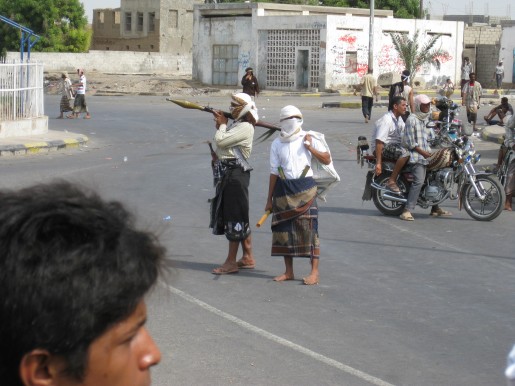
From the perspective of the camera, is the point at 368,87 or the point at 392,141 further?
the point at 368,87

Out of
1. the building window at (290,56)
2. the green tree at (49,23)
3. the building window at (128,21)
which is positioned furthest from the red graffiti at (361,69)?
the building window at (128,21)

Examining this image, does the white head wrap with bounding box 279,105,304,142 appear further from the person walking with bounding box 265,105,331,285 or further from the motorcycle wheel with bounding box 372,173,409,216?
the motorcycle wheel with bounding box 372,173,409,216

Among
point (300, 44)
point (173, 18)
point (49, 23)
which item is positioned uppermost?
point (173, 18)

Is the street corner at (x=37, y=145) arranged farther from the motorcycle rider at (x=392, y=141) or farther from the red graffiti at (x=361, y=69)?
the red graffiti at (x=361, y=69)

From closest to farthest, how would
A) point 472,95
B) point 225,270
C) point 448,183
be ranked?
1. point 225,270
2. point 448,183
3. point 472,95

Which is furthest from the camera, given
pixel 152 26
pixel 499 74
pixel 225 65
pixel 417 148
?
pixel 152 26

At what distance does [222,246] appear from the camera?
1045cm

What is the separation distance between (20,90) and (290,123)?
16316mm

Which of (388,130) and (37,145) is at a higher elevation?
(388,130)

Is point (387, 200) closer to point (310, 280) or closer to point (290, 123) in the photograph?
point (290, 123)

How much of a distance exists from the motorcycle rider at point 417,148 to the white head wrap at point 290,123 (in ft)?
12.5

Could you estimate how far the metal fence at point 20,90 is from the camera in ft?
76.4

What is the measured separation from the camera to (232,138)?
29.1 feet

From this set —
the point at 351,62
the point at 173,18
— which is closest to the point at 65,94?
the point at 351,62
